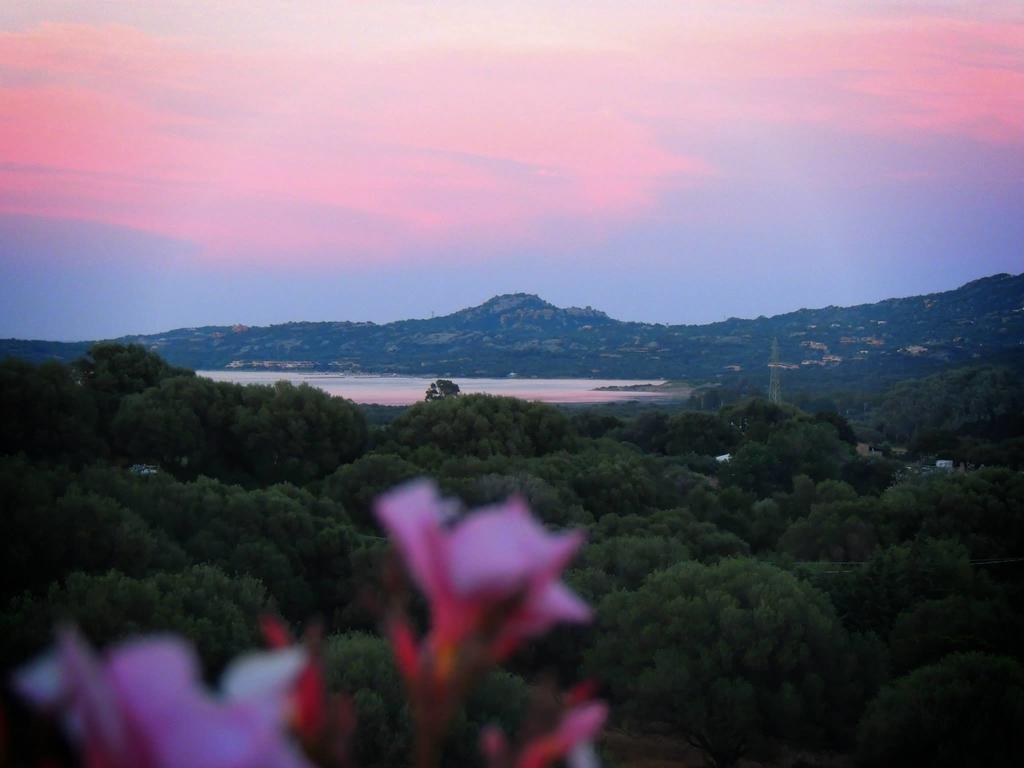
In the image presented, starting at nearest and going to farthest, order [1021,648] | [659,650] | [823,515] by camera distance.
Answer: [659,650] → [1021,648] → [823,515]

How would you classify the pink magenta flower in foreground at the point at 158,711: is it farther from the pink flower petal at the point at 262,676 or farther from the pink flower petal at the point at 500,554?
the pink flower petal at the point at 500,554

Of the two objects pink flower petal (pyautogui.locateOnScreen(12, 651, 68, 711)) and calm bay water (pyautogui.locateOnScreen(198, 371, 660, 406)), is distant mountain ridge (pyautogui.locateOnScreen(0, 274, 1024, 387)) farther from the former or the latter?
pink flower petal (pyautogui.locateOnScreen(12, 651, 68, 711))

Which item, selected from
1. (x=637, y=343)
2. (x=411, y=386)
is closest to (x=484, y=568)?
(x=411, y=386)

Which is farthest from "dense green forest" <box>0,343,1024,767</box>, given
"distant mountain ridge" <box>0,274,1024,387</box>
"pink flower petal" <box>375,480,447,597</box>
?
"distant mountain ridge" <box>0,274,1024,387</box>

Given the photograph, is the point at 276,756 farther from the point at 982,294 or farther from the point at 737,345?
the point at 737,345

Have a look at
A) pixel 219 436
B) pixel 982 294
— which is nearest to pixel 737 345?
pixel 982 294

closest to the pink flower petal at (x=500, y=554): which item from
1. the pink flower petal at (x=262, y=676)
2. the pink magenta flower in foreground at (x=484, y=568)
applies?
the pink magenta flower in foreground at (x=484, y=568)
